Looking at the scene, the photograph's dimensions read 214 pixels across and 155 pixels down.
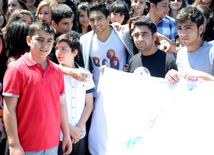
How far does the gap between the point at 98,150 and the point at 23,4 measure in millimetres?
3859

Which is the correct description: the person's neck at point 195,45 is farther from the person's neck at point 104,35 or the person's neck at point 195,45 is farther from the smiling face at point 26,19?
the smiling face at point 26,19

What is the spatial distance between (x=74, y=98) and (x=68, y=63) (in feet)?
1.50

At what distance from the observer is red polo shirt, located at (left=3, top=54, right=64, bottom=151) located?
2373 millimetres

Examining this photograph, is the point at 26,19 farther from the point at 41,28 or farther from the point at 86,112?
the point at 86,112

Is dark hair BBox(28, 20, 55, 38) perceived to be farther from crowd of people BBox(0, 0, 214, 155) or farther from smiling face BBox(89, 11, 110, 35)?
smiling face BBox(89, 11, 110, 35)

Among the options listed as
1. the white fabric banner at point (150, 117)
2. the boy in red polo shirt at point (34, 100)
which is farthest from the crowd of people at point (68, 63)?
the white fabric banner at point (150, 117)

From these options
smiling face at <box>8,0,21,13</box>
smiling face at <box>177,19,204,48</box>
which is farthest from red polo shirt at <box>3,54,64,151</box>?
smiling face at <box>8,0,21,13</box>

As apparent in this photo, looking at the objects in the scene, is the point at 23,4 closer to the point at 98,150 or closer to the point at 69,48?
the point at 69,48

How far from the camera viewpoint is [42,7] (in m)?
4.84

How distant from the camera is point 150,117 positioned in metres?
2.93

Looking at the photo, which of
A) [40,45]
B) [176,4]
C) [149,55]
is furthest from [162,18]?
[40,45]

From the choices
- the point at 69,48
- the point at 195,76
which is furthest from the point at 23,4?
the point at 195,76

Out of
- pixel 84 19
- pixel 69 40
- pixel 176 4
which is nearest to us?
pixel 69 40

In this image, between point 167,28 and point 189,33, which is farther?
point 167,28
